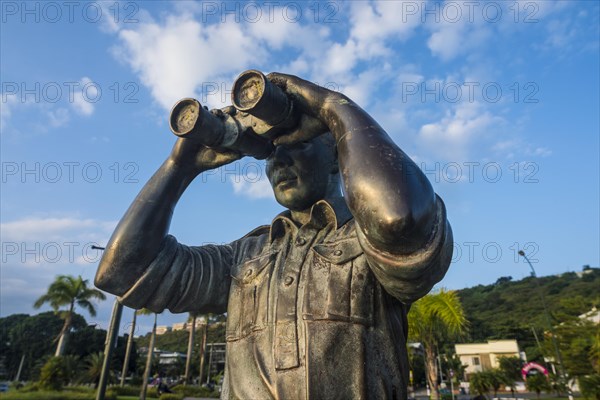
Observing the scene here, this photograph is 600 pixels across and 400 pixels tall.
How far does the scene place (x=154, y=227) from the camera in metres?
2.59

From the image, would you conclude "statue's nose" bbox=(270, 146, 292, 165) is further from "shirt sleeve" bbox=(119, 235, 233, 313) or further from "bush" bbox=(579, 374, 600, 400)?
"bush" bbox=(579, 374, 600, 400)

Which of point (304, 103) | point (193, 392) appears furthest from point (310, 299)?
point (193, 392)

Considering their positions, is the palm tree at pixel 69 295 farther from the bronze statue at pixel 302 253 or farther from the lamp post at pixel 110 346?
the bronze statue at pixel 302 253

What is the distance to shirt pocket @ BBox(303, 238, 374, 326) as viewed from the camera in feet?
7.12

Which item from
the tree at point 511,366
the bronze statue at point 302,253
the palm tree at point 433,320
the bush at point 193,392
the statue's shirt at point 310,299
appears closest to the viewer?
the bronze statue at point 302,253

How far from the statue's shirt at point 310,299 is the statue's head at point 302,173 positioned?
0.11 metres

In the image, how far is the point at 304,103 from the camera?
225cm

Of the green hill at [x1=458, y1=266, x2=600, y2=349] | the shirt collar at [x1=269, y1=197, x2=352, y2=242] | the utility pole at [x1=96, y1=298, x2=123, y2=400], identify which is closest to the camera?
the shirt collar at [x1=269, y1=197, x2=352, y2=242]

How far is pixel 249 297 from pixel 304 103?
115cm

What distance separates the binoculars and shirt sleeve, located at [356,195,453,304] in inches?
28.5

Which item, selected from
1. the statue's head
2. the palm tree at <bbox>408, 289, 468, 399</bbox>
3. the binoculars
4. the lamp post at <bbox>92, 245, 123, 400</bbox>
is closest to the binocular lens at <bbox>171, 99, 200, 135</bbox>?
the binoculars

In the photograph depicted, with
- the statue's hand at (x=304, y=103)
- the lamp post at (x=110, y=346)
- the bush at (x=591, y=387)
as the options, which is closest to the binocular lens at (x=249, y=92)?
the statue's hand at (x=304, y=103)

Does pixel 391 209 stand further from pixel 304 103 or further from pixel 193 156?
pixel 193 156

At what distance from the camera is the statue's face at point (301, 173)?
260 centimetres
